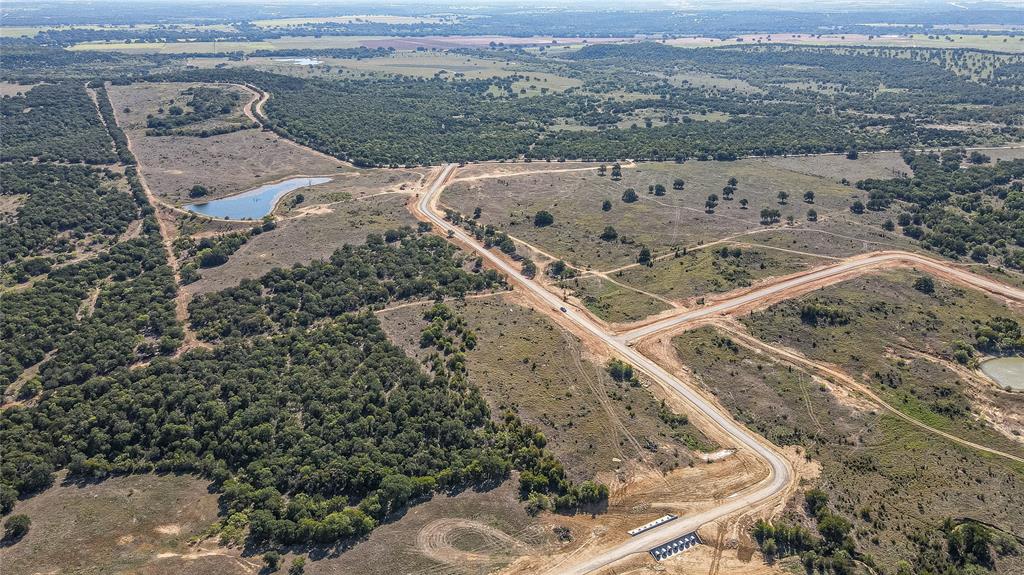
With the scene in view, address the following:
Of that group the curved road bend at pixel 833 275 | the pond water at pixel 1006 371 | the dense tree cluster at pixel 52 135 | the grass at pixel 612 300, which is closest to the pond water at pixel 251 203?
the dense tree cluster at pixel 52 135

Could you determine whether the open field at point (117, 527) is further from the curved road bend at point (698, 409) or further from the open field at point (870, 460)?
the open field at point (870, 460)

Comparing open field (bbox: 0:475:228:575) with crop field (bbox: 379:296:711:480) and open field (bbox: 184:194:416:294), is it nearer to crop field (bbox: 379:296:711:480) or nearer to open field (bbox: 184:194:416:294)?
crop field (bbox: 379:296:711:480)

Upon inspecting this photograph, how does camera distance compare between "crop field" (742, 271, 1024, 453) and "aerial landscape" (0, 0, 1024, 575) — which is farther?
"crop field" (742, 271, 1024, 453)

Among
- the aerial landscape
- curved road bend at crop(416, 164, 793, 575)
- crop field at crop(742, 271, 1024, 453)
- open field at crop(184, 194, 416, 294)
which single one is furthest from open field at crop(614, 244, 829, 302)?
open field at crop(184, 194, 416, 294)

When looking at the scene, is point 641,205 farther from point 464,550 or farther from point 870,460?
point 464,550

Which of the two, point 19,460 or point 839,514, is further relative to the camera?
point 19,460

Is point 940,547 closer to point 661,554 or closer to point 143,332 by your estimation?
point 661,554

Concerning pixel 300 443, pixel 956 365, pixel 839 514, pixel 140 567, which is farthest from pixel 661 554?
pixel 956 365
